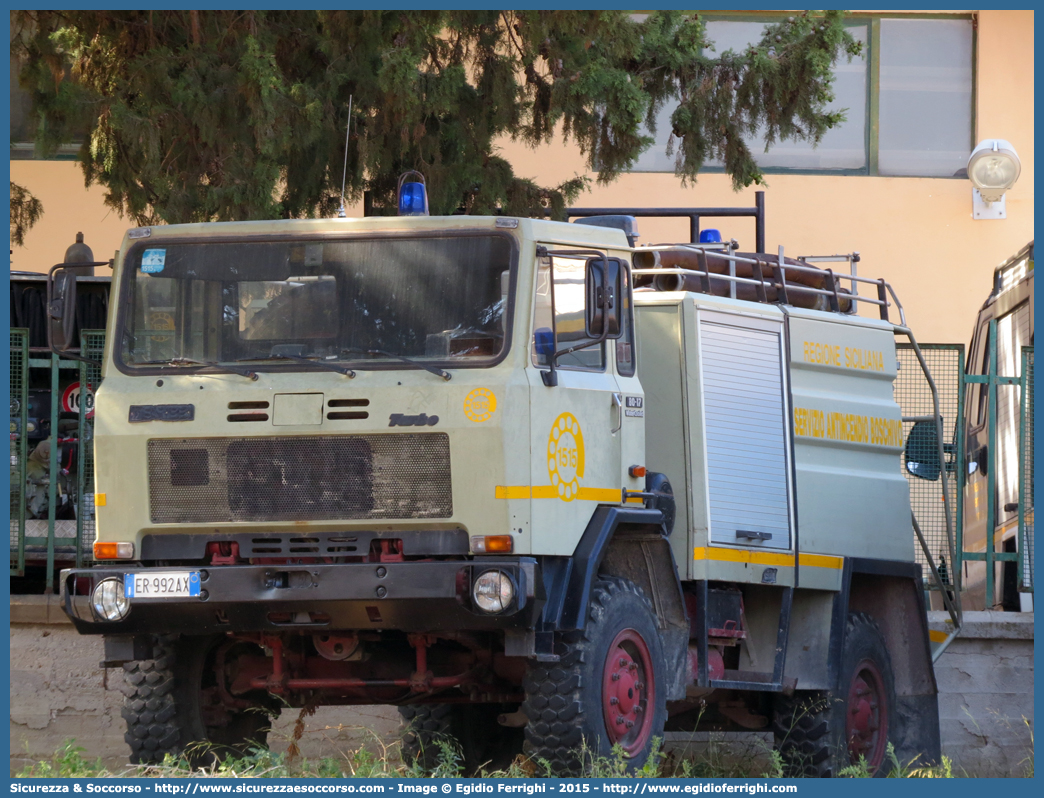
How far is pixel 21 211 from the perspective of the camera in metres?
10.2

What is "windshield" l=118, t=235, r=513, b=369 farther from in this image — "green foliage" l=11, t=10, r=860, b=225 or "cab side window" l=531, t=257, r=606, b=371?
"green foliage" l=11, t=10, r=860, b=225

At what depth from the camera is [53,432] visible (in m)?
10.4

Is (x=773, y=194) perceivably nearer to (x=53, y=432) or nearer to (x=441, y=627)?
(x=53, y=432)

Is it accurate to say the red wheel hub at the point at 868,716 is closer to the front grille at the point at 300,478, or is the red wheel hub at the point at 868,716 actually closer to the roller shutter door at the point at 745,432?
the roller shutter door at the point at 745,432

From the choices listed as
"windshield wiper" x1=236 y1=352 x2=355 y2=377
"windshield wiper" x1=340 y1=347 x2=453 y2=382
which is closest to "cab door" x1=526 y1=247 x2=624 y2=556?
"windshield wiper" x1=340 y1=347 x2=453 y2=382

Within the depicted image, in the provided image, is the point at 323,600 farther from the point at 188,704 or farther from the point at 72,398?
the point at 72,398

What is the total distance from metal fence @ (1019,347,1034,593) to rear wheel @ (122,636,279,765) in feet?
18.3

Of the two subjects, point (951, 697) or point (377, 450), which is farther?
point (951, 697)

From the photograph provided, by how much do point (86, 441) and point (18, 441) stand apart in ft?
1.88

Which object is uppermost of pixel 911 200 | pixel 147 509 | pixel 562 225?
pixel 911 200

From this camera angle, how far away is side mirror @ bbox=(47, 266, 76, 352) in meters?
7.52
